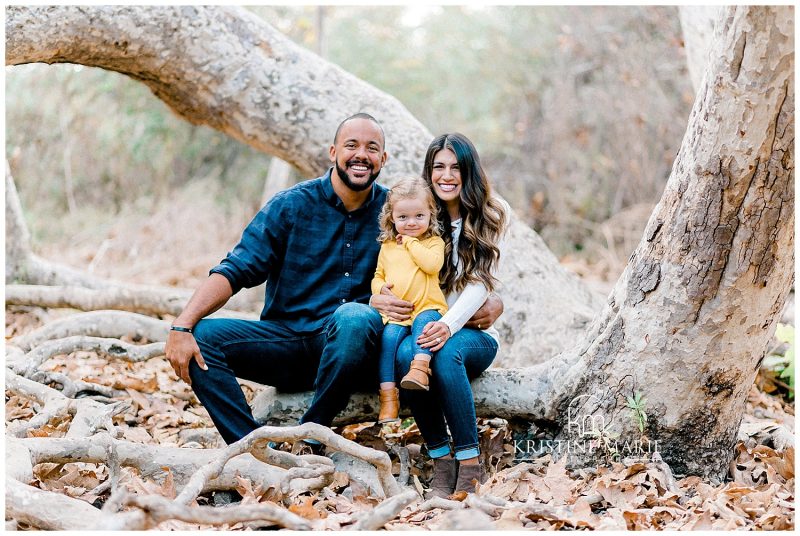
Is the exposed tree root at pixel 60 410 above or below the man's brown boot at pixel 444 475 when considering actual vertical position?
below

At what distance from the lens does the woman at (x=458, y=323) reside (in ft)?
11.7

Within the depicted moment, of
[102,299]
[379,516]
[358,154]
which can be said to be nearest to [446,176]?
[358,154]

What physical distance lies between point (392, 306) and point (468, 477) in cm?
82

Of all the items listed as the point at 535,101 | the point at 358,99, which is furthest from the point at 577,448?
the point at 535,101

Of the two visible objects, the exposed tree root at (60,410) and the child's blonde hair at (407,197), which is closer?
the child's blonde hair at (407,197)

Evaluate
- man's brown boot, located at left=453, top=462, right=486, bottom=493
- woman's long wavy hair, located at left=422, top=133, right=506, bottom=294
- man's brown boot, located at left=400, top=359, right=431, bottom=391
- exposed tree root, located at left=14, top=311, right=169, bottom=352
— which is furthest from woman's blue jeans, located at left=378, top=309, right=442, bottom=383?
exposed tree root, located at left=14, top=311, right=169, bottom=352

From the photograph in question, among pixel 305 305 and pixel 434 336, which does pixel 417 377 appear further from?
pixel 305 305

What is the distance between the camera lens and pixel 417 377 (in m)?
3.43

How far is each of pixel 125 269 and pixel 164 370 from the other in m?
4.07

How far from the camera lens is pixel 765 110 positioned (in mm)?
2893

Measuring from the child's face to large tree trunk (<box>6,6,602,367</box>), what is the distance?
1.54m

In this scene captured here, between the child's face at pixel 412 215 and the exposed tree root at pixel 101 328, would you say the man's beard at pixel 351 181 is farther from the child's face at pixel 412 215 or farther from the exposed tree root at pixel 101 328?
the exposed tree root at pixel 101 328

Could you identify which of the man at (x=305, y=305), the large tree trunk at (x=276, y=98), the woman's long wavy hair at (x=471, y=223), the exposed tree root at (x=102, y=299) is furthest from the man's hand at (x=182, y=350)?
the exposed tree root at (x=102, y=299)

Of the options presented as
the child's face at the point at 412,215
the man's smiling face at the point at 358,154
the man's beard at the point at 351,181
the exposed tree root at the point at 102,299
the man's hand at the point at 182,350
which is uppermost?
the man's smiling face at the point at 358,154
